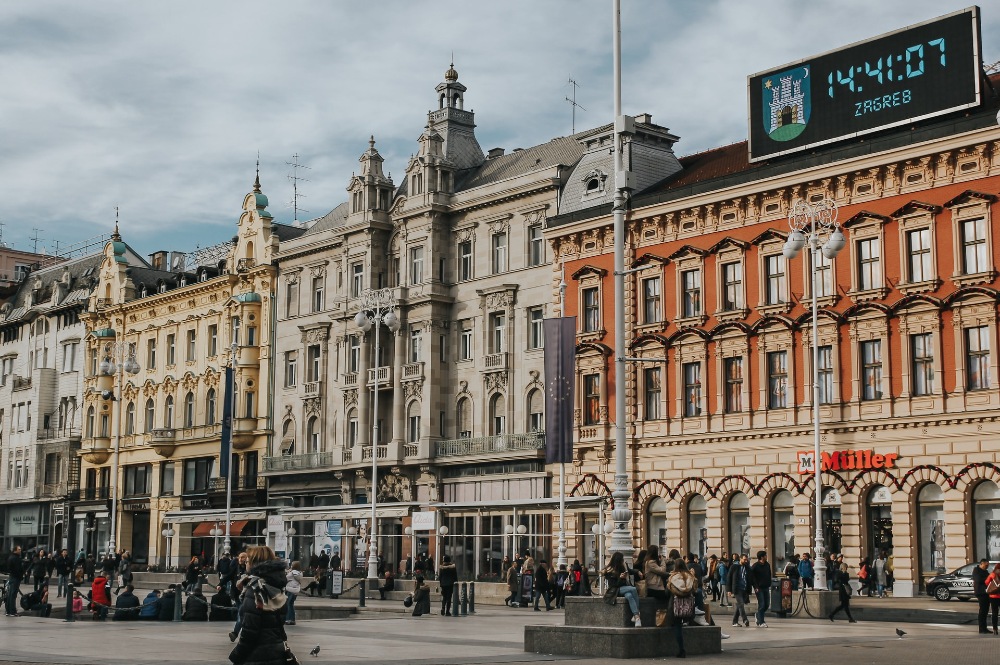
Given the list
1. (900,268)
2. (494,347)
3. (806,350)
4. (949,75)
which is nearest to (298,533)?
(494,347)

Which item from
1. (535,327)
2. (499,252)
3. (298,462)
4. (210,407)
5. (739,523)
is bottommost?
(739,523)

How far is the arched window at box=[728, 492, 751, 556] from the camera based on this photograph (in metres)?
48.2

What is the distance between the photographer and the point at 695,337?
5028 centimetres

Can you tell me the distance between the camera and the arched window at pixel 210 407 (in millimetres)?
75375

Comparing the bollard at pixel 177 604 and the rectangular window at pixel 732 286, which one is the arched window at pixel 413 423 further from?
the bollard at pixel 177 604

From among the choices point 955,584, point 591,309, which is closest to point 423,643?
point 955,584

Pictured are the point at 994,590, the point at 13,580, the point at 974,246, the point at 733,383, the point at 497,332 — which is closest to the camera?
the point at 994,590

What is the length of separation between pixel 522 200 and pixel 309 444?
17.7m

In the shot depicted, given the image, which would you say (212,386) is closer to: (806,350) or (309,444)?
(309,444)

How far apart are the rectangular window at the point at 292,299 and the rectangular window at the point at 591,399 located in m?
21.4

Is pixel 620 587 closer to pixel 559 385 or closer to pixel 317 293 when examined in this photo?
pixel 559 385

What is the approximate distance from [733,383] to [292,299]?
2886 centimetres

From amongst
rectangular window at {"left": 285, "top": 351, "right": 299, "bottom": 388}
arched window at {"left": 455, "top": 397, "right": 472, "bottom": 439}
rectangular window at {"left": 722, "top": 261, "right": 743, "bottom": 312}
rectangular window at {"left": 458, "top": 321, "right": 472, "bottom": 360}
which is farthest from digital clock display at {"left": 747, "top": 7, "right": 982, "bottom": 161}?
rectangular window at {"left": 285, "top": 351, "right": 299, "bottom": 388}

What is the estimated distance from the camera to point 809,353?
46.4 meters
